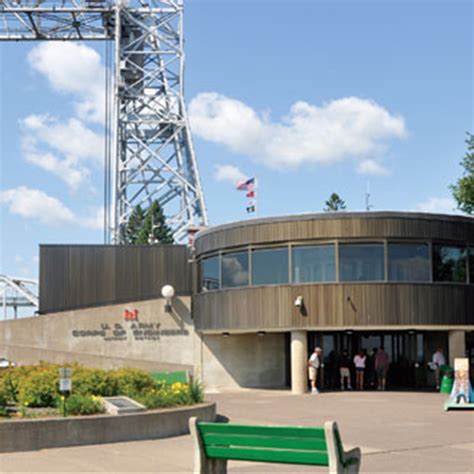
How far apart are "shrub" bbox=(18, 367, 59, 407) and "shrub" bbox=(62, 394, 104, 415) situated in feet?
2.04

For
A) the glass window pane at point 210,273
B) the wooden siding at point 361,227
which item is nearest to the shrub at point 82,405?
the wooden siding at point 361,227

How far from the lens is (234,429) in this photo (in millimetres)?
8852

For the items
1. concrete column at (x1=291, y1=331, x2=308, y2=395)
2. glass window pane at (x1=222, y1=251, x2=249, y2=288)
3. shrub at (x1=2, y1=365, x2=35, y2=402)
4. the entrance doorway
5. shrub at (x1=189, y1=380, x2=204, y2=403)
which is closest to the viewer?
shrub at (x1=2, y1=365, x2=35, y2=402)

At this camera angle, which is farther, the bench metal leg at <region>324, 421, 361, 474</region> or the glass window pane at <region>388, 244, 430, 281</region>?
the glass window pane at <region>388, 244, 430, 281</region>

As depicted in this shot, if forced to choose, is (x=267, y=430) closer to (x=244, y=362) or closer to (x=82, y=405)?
(x=82, y=405)

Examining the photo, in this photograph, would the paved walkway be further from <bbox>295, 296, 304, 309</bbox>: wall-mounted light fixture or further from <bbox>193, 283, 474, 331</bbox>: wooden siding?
<bbox>295, 296, 304, 309</bbox>: wall-mounted light fixture

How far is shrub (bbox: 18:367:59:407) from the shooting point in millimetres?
15508

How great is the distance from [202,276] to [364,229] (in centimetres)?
709

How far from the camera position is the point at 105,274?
34.7 metres

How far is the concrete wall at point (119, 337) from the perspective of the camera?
1278 inches

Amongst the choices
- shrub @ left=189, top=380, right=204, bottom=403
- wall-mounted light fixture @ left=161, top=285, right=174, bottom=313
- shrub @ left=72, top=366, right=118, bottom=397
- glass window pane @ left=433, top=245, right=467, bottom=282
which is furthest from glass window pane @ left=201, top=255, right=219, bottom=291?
shrub @ left=72, top=366, right=118, bottom=397

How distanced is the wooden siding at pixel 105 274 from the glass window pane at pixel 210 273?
3.89 m

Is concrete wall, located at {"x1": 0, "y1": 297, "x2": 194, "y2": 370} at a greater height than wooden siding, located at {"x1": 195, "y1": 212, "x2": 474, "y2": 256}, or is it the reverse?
wooden siding, located at {"x1": 195, "y1": 212, "x2": 474, "y2": 256}

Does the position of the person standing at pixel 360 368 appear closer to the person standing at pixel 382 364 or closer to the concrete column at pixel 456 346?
the person standing at pixel 382 364
